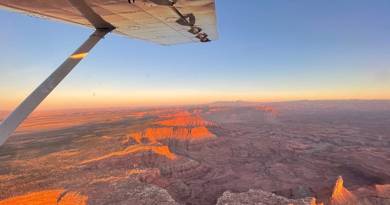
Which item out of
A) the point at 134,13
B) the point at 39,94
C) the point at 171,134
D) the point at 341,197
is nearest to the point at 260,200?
the point at 341,197

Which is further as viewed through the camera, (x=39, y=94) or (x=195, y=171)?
(x=195, y=171)

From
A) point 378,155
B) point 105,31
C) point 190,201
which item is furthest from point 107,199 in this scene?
point 378,155

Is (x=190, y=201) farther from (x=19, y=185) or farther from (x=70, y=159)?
(x=70, y=159)

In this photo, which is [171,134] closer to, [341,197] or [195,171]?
[195,171]

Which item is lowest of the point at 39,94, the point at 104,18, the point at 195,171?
the point at 195,171

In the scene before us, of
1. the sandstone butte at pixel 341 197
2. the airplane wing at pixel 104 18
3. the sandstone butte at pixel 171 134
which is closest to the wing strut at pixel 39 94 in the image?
the airplane wing at pixel 104 18

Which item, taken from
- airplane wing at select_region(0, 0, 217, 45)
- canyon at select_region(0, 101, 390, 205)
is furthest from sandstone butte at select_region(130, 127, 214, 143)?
airplane wing at select_region(0, 0, 217, 45)

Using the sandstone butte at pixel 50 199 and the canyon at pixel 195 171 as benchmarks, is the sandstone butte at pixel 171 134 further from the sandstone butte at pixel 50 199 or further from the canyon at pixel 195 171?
the sandstone butte at pixel 50 199

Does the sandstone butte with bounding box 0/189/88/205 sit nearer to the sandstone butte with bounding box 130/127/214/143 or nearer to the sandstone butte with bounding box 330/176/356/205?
the sandstone butte with bounding box 330/176/356/205
